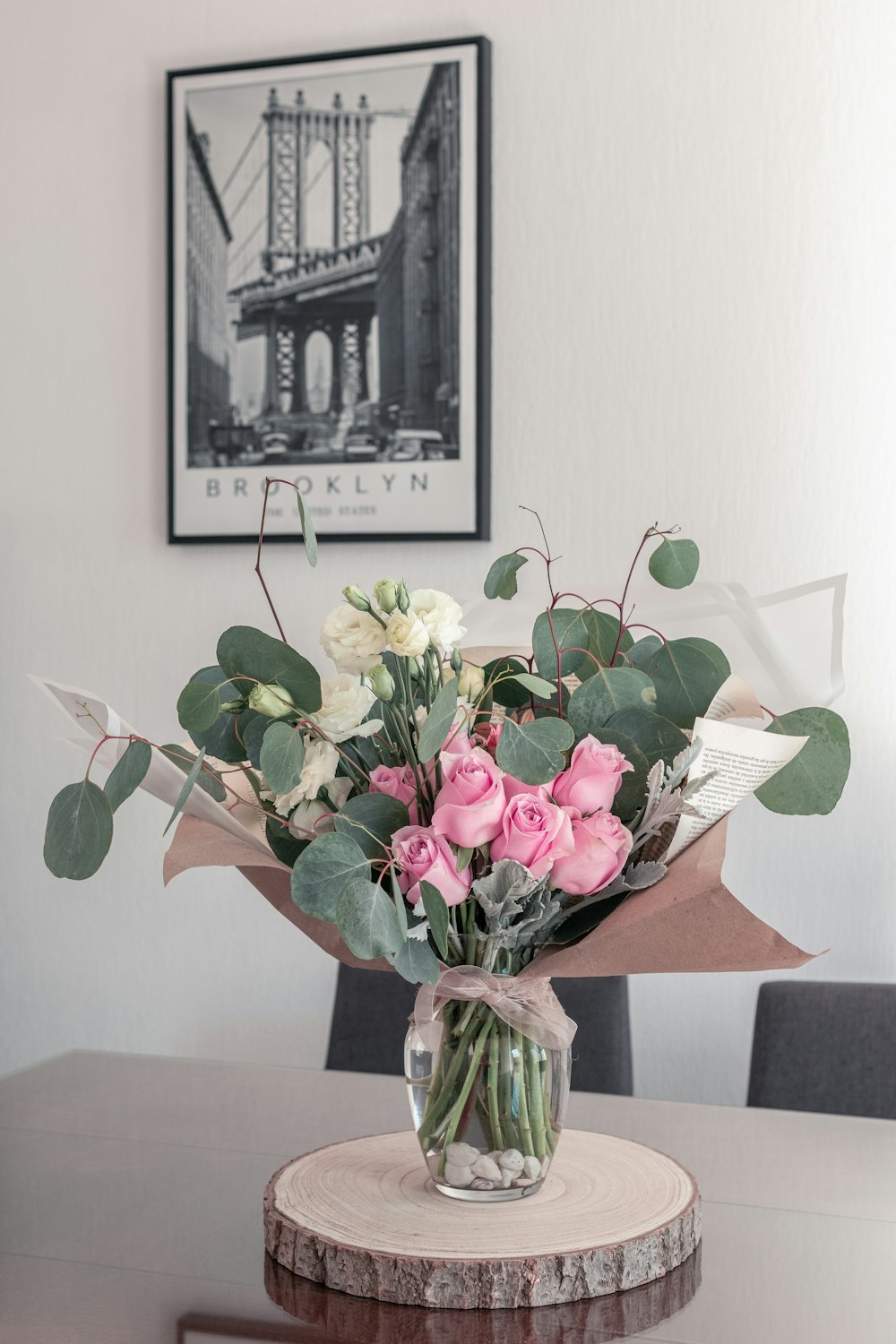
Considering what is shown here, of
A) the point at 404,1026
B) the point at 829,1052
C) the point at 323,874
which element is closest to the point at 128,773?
the point at 323,874

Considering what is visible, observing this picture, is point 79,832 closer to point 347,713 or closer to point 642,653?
point 347,713

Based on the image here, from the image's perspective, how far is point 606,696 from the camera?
906 millimetres

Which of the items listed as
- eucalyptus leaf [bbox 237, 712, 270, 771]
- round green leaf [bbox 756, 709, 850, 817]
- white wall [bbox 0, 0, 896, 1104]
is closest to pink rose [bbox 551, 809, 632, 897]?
round green leaf [bbox 756, 709, 850, 817]

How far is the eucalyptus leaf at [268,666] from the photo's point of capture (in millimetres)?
900

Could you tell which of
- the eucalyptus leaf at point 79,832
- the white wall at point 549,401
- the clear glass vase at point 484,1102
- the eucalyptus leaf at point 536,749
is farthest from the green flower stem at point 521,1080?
the white wall at point 549,401

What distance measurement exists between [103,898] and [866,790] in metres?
1.28

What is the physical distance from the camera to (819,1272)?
0.96m

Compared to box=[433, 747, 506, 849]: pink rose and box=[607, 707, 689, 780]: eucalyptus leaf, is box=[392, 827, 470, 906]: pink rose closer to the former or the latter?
box=[433, 747, 506, 849]: pink rose

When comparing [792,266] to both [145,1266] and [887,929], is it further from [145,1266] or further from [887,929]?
[145,1266]

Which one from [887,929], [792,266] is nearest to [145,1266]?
[887,929]

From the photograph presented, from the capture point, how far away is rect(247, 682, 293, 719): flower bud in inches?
34.5

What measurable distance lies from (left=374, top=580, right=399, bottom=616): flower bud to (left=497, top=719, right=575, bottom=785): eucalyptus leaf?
12 centimetres

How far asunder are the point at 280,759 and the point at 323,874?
0.08 meters

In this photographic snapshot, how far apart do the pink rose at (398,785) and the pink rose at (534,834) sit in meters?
0.08
